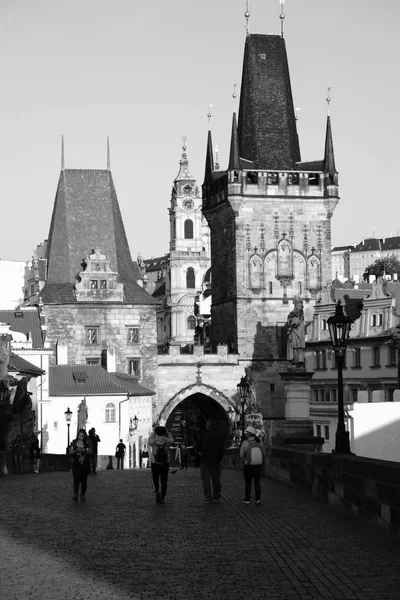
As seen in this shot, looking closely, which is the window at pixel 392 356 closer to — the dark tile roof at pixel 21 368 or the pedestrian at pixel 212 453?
the dark tile roof at pixel 21 368

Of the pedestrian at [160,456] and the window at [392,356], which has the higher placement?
the window at [392,356]

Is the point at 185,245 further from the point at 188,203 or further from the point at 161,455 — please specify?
the point at 161,455

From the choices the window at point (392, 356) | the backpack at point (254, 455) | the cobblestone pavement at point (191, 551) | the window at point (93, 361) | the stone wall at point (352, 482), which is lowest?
the cobblestone pavement at point (191, 551)

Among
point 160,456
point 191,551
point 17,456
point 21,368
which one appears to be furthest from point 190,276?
point 191,551

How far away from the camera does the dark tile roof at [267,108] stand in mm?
89812

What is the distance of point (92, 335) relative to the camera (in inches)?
3305

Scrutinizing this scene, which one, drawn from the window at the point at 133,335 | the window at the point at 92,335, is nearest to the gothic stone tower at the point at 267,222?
the window at the point at 133,335

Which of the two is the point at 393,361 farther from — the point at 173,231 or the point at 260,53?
the point at 173,231

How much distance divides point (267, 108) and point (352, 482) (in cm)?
7373

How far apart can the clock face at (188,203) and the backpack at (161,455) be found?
14496cm

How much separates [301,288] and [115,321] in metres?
11.9

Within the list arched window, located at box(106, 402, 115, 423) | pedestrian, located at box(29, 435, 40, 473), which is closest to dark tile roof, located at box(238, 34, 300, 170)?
arched window, located at box(106, 402, 115, 423)

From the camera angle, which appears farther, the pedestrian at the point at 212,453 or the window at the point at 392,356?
the window at the point at 392,356

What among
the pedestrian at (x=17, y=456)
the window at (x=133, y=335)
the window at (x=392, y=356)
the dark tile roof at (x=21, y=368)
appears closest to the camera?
the pedestrian at (x=17, y=456)
